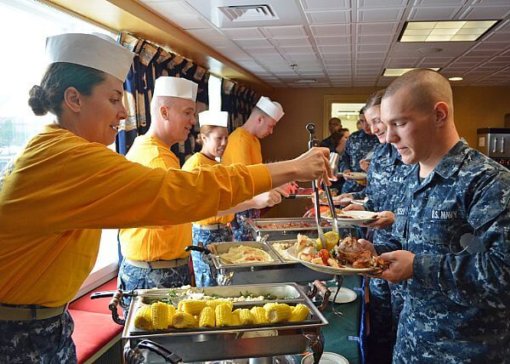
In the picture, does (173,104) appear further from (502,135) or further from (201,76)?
(502,135)

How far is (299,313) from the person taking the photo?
1.07 m

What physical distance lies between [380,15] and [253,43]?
3.68 feet

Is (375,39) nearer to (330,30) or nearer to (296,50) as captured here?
(330,30)

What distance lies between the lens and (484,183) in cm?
104

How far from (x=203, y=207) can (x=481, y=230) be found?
652 mm

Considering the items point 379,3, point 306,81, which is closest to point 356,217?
point 379,3

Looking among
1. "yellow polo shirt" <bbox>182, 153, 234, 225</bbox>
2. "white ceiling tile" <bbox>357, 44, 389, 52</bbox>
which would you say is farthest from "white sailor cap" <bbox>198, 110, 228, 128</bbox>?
"white ceiling tile" <bbox>357, 44, 389, 52</bbox>

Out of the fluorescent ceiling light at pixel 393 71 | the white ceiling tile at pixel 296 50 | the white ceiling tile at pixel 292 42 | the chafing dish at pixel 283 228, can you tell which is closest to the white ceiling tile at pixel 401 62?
the fluorescent ceiling light at pixel 393 71

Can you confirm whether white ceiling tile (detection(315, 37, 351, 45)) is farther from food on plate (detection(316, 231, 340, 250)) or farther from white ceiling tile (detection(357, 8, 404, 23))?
food on plate (detection(316, 231, 340, 250))

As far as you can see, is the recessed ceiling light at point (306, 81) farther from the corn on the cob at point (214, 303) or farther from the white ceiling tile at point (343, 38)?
the corn on the cob at point (214, 303)

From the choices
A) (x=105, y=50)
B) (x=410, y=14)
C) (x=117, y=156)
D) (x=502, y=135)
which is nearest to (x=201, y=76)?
(x=410, y=14)

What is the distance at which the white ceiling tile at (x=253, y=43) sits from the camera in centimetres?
340

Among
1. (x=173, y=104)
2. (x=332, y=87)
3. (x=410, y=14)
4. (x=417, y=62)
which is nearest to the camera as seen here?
(x=173, y=104)

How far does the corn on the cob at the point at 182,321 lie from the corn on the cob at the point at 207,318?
2 centimetres
